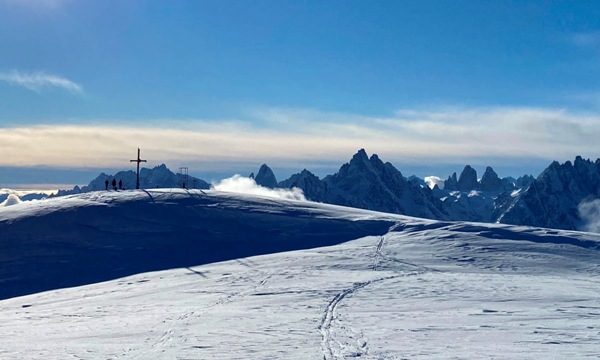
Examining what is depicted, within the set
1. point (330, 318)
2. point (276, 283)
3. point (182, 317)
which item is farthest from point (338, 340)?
point (276, 283)

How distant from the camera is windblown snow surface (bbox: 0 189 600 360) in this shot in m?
17.8

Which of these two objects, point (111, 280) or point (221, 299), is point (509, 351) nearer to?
point (221, 299)

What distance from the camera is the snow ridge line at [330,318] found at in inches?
642

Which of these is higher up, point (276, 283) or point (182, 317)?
point (276, 283)

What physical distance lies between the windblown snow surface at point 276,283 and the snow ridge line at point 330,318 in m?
0.08

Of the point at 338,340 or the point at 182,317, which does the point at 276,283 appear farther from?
the point at 338,340

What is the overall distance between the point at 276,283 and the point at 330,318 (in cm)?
991

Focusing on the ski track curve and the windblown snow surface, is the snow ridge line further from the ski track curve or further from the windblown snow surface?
the ski track curve

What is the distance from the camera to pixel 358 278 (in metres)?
31.6

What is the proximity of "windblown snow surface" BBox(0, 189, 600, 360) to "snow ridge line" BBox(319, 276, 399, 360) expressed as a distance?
8 centimetres

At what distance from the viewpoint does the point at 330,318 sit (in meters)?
21.4

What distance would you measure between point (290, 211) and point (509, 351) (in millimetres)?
39886

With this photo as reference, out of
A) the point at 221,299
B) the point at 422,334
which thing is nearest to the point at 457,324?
the point at 422,334

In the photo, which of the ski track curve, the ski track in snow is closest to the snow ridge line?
the ski track in snow
